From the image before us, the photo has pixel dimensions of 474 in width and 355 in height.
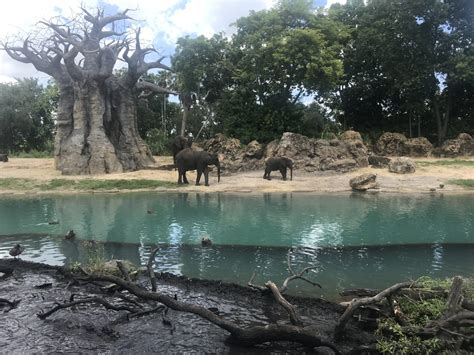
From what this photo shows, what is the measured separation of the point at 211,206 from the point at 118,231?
504 cm

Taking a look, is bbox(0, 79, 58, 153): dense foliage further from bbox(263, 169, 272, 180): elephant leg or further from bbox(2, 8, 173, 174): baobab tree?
bbox(263, 169, 272, 180): elephant leg

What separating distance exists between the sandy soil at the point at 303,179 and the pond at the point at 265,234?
6.97 feet

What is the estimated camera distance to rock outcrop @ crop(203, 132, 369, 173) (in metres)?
27.0

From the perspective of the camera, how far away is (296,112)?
30859 mm

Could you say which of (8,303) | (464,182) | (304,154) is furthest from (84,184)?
(464,182)

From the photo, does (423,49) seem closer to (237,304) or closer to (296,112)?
(296,112)

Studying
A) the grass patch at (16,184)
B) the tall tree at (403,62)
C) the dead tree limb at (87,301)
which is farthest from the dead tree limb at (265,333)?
the tall tree at (403,62)

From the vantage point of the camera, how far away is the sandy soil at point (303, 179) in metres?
22.2

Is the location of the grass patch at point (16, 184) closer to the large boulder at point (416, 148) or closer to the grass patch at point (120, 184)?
the grass patch at point (120, 184)

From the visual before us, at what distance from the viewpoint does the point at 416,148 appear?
31172 mm

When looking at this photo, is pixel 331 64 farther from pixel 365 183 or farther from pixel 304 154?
pixel 365 183

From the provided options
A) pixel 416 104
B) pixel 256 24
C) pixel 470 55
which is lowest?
pixel 416 104

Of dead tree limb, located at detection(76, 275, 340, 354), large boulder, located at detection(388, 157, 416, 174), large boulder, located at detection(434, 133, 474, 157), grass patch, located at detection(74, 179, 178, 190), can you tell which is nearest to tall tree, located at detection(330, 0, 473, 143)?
large boulder, located at detection(434, 133, 474, 157)

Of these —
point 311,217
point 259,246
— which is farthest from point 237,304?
point 311,217
